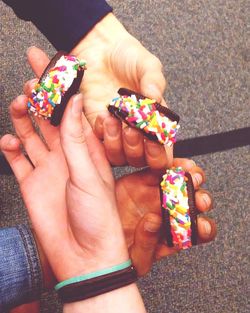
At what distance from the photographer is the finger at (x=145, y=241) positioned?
751 millimetres

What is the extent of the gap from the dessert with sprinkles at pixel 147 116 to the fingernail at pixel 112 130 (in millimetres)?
18

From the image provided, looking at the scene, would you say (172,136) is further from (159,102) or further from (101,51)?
(101,51)

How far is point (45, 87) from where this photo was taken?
77 centimetres

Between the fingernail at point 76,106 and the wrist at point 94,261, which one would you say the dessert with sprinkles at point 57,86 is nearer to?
the fingernail at point 76,106

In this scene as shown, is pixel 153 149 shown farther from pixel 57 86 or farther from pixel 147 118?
pixel 57 86

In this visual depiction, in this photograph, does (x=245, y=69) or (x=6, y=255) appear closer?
(x=6, y=255)

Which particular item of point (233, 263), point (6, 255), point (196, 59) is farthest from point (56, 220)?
point (196, 59)

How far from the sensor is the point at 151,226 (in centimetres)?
74

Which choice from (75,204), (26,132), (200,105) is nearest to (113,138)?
(75,204)

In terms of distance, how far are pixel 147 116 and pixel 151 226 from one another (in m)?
0.18

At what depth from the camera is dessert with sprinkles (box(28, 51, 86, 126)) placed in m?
0.76

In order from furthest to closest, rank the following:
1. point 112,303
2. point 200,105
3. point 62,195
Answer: point 200,105 → point 62,195 → point 112,303

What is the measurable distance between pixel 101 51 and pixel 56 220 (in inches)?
12.9

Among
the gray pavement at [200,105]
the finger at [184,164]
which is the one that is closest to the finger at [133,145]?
the finger at [184,164]
